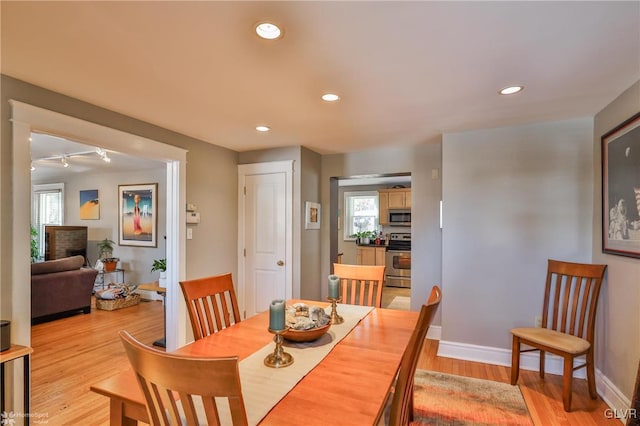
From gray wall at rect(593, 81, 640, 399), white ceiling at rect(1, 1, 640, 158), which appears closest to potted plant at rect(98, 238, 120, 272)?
white ceiling at rect(1, 1, 640, 158)

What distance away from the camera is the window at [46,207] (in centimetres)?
681

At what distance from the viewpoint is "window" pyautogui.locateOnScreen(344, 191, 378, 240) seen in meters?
7.60

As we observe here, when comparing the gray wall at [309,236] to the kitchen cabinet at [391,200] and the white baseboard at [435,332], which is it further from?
the kitchen cabinet at [391,200]

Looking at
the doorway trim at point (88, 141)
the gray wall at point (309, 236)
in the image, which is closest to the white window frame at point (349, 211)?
the gray wall at point (309, 236)

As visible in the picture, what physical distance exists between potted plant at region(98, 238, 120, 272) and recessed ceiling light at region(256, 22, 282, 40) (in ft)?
19.5

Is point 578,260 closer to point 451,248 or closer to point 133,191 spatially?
point 451,248

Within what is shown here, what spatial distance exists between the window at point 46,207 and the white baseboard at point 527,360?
794 centimetres

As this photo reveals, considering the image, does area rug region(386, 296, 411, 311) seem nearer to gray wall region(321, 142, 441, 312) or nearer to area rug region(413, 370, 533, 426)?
gray wall region(321, 142, 441, 312)

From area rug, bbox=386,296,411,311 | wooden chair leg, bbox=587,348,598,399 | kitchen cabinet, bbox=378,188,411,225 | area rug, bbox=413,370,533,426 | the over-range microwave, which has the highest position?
kitchen cabinet, bbox=378,188,411,225

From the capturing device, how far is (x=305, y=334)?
5.09 ft

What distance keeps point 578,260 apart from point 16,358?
166 inches

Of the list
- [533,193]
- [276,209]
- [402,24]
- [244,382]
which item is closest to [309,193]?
[276,209]

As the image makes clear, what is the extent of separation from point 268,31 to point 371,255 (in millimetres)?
5785

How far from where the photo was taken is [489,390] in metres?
2.52
